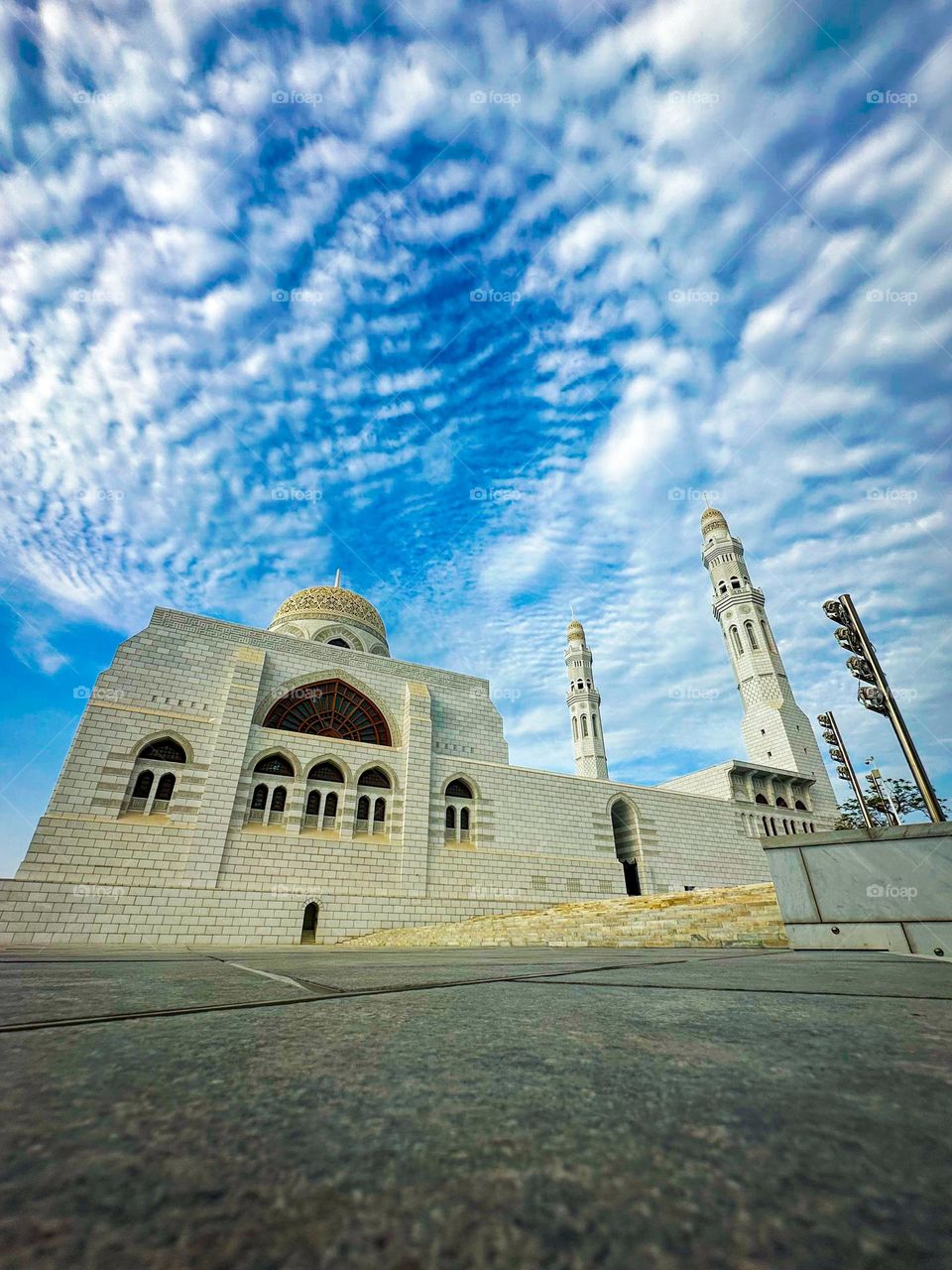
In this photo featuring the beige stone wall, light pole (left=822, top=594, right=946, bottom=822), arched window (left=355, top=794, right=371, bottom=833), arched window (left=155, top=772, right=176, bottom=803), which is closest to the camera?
light pole (left=822, top=594, right=946, bottom=822)

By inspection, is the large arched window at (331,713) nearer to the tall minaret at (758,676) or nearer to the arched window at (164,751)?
the arched window at (164,751)

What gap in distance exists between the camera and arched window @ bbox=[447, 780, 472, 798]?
1772 cm

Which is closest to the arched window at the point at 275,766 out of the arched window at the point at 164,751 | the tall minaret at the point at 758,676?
the arched window at the point at 164,751

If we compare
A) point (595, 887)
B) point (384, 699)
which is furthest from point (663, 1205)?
point (595, 887)

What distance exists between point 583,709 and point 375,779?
1801 cm

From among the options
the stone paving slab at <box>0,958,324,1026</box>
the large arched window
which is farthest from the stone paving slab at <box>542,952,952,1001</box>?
the large arched window

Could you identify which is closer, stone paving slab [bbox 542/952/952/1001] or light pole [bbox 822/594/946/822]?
stone paving slab [bbox 542/952/952/1001]

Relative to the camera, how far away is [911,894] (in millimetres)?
4172

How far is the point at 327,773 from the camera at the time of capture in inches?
636

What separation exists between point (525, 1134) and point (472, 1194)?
0.53 ft

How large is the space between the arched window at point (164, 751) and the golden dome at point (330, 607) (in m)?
8.51

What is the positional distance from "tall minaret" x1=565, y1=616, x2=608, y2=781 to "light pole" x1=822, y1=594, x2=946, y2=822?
78.9 ft

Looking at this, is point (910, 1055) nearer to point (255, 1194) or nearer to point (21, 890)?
point (255, 1194)

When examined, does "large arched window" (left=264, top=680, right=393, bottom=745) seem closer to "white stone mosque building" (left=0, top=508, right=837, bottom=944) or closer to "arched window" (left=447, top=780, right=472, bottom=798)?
"white stone mosque building" (left=0, top=508, right=837, bottom=944)
